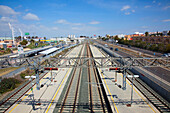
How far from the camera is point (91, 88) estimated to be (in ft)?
56.0

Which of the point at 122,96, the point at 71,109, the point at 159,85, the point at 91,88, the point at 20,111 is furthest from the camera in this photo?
the point at 91,88

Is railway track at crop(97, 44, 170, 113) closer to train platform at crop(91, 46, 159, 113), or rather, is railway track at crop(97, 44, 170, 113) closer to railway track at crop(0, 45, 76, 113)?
train platform at crop(91, 46, 159, 113)

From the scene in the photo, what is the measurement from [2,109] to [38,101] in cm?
343

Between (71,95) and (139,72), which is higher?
(139,72)

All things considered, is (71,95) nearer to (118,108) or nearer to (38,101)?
(38,101)

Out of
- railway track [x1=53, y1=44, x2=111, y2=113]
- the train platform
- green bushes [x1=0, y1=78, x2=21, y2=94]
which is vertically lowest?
railway track [x1=53, y1=44, x2=111, y2=113]

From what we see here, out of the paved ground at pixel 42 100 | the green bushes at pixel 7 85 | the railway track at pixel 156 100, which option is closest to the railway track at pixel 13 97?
the paved ground at pixel 42 100

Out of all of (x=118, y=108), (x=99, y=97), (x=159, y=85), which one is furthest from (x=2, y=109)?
(x=159, y=85)

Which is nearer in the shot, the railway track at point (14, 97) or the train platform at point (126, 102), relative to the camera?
the train platform at point (126, 102)

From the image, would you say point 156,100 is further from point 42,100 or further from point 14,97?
point 14,97

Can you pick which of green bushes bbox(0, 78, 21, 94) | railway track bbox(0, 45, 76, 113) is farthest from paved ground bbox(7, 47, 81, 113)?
green bushes bbox(0, 78, 21, 94)

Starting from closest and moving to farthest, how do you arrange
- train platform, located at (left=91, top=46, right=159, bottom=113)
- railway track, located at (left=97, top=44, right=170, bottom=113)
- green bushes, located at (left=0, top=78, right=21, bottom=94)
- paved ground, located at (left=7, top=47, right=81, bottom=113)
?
train platform, located at (left=91, top=46, right=159, bottom=113), paved ground, located at (left=7, top=47, right=81, bottom=113), railway track, located at (left=97, top=44, right=170, bottom=113), green bushes, located at (left=0, top=78, right=21, bottom=94)

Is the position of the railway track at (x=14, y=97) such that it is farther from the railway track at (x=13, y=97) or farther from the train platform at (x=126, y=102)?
the train platform at (x=126, y=102)

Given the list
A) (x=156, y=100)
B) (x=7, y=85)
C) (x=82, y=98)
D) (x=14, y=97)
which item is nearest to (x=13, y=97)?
(x=14, y=97)
